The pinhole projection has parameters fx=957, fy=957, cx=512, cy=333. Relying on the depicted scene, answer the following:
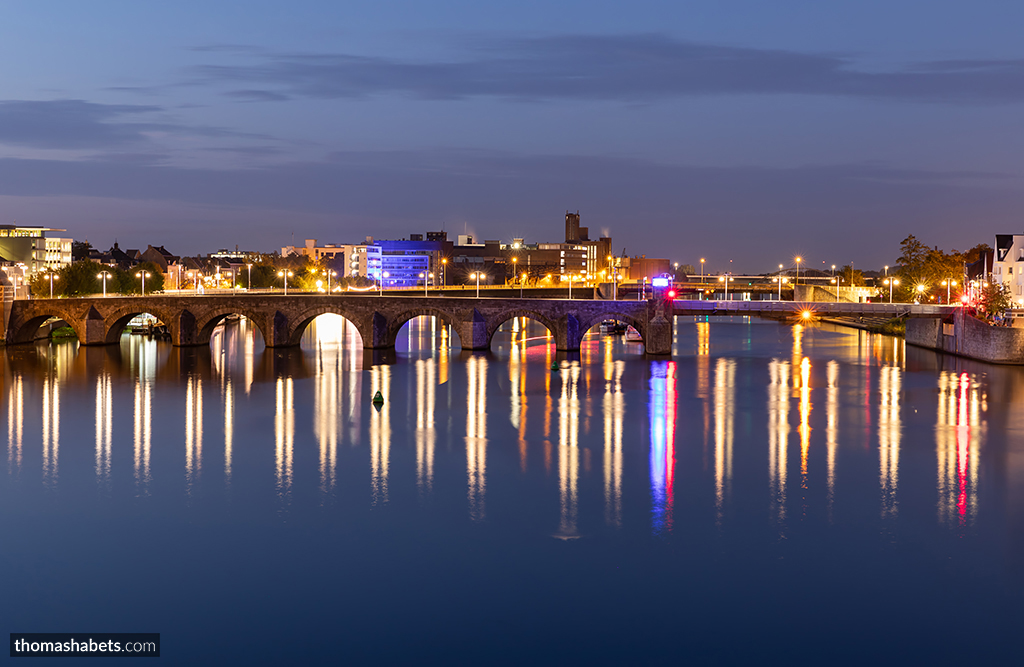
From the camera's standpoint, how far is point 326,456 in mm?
43344

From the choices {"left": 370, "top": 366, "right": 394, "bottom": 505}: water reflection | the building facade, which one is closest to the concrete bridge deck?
{"left": 370, "top": 366, "right": 394, "bottom": 505}: water reflection

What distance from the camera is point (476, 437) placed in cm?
4803

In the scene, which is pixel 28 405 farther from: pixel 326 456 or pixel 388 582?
pixel 388 582

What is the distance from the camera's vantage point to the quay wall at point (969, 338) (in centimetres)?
7706

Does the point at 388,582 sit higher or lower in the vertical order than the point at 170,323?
lower

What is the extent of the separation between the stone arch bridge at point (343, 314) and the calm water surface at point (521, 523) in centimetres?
2076

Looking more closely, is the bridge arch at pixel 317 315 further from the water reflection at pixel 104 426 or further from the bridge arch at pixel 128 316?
the water reflection at pixel 104 426

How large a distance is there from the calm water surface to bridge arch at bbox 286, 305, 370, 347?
23686 millimetres

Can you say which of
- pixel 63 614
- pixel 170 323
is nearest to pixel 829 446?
pixel 63 614

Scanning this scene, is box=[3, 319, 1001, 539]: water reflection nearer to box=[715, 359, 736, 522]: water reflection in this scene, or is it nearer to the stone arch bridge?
box=[715, 359, 736, 522]: water reflection

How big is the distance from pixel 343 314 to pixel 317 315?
3.59 m

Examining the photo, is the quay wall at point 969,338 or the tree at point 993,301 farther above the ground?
the tree at point 993,301

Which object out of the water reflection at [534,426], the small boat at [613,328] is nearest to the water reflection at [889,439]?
the water reflection at [534,426]

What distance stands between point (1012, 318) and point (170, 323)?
77.0 meters
